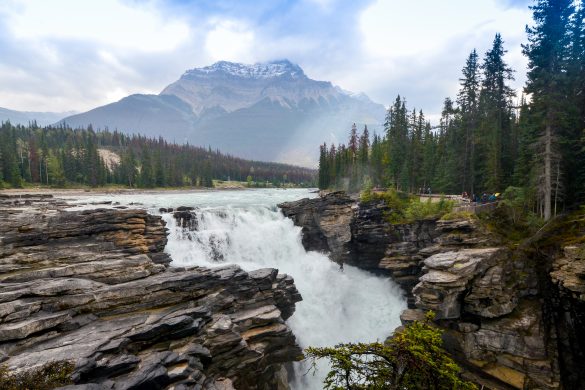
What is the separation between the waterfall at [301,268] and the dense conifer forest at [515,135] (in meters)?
18.7

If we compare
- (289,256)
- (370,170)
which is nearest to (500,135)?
(289,256)

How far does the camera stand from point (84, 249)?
25.9m

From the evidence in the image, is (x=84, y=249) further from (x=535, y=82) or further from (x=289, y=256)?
(x=535, y=82)

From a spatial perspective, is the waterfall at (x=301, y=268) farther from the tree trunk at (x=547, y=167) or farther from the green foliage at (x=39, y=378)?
the green foliage at (x=39, y=378)

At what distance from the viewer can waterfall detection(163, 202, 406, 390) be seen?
29.4 metres

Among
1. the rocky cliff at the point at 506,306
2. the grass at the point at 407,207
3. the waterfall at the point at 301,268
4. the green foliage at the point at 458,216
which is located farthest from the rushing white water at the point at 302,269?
the green foliage at the point at 458,216

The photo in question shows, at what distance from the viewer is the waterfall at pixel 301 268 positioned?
96.4 feet

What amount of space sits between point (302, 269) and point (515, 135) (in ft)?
113

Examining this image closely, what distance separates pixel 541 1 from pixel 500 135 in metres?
15.6

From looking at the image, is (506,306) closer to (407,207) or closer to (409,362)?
(409,362)

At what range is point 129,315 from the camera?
17.1 metres

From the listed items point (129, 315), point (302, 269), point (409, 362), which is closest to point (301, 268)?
point (302, 269)

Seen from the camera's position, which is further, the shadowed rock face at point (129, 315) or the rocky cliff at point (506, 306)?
the rocky cliff at point (506, 306)

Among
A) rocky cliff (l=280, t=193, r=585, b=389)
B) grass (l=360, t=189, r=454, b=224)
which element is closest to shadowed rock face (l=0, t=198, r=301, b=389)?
rocky cliff (l=280, t=193, r=585, b=389)
